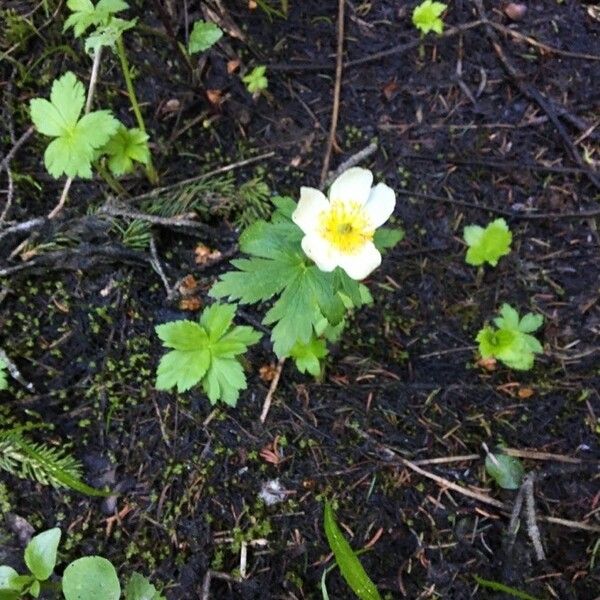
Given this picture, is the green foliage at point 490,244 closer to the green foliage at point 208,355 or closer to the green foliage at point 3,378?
the green foliage at point 208,355

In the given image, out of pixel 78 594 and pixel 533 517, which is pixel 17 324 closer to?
pixel 78 594

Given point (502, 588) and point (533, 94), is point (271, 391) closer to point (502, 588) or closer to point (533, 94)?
point (502, 588)

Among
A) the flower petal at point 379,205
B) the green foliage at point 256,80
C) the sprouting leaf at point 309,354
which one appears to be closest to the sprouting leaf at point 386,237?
the flower petal at point 379,205

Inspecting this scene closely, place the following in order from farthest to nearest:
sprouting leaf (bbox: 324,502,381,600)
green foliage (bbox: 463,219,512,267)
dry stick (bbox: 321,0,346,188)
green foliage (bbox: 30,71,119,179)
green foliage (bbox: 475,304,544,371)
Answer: dry stick (bbox: 321,0,346,188), green foliage (bbox: 463,219,512,267), green foliage (bbox: 475,304,544,371), green foliage (bbox: 30,71,119,179), sprouting leaf (bbox: 324,502,381,600)

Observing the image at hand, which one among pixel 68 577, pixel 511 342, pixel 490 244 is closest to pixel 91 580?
pixel 68 577

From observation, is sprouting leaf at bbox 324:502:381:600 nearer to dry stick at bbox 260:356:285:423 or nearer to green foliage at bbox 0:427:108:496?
dry stick at bbox 260:356:285:423

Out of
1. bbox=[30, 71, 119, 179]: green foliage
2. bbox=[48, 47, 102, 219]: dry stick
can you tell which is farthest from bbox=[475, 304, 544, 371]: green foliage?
bbox=[48, 47, 102, 219]: dry stick

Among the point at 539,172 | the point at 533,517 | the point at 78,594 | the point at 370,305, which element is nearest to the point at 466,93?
the point at 539,172
